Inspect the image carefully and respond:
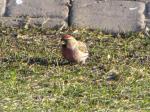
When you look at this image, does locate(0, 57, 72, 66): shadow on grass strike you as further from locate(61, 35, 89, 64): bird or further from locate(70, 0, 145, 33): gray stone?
locate(70, 0, 145, 33): gray stone

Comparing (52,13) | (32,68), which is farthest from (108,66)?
(52,13)

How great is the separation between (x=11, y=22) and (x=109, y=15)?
1371mm

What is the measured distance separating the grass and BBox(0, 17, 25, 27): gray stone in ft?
0.59

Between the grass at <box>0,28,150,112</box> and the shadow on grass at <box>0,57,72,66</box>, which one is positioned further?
the shadow on grass at <box>0,57,72,66</box>

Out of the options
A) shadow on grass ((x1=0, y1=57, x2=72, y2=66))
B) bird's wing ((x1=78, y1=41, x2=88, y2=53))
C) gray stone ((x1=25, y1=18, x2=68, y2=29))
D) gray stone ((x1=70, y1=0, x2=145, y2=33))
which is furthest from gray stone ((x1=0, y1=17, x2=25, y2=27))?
bird's wing ((x1=78, y1=41, x2=88, y2=53))

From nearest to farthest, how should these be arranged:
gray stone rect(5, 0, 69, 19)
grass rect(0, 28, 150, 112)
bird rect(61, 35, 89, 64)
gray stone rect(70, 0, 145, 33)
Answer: grass rect(0, 28, 150, 112) < bird rect(61, 35, 89, 64) < gray stone rect(70, 0, 145, 33) < gray stone rect(5, 0, 69, 19)

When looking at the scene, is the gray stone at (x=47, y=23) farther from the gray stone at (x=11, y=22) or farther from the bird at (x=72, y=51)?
the bird at (x=72, y=51)

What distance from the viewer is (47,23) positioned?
32.0ft

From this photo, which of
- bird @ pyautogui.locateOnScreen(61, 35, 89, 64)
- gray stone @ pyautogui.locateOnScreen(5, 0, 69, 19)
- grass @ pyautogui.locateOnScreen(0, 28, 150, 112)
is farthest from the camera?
gray stone @ pyautogui.locateOnScreen(5, 0, 69, 19)

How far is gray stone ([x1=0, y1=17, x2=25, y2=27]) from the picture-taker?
9.77 metres

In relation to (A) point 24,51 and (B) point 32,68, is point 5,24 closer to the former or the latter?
(A) point 24,51

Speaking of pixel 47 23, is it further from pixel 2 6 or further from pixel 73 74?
pixel 73 74

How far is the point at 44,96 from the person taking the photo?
7473 mm

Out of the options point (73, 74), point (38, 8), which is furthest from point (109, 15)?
point (73, 74)
